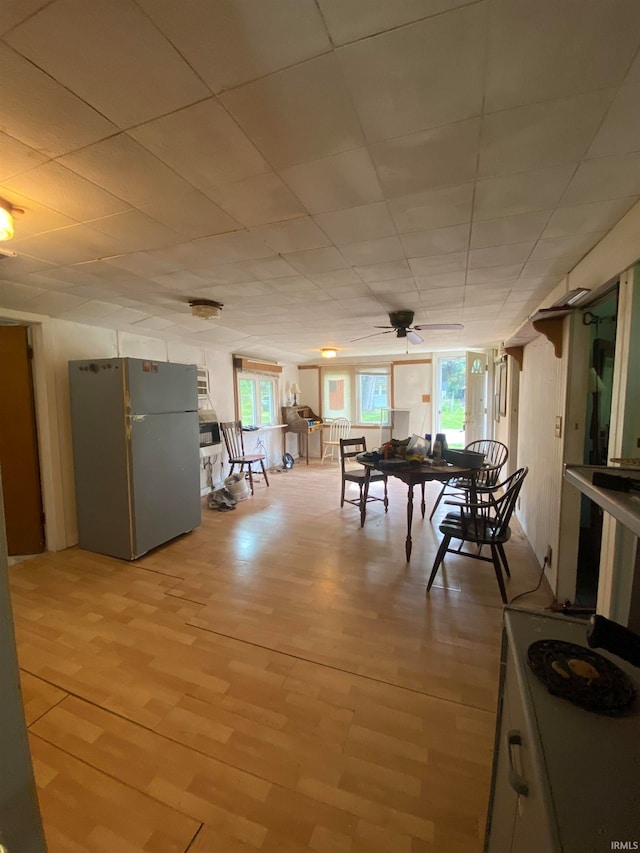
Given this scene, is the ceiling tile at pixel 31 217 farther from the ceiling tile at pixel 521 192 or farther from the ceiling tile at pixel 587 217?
the ceiling tile at pixel 587 217

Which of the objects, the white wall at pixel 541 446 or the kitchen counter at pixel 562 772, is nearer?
the kitchen counter at pixel 562 772

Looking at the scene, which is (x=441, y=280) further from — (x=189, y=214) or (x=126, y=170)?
(x=126, y=170)

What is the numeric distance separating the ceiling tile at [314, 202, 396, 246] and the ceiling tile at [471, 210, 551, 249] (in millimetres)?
471

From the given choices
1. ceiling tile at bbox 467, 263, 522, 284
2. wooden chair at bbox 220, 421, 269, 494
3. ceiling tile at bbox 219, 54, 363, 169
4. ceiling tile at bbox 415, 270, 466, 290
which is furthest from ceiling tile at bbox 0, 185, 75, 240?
wooden chair at bbox 220, 421, 269, 494

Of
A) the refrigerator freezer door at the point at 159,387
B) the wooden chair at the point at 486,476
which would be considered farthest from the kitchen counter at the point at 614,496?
the refrigerator freezer door at the point at 159,387

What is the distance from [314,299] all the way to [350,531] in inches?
93.5

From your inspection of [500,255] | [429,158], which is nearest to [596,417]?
[500,255]

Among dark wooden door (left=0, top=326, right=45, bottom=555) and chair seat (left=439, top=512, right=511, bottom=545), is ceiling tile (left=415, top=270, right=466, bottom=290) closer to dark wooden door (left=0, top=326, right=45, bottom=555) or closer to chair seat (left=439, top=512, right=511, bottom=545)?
chair seat (left=439, top=512, right=511, bottom=545)

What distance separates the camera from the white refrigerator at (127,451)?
116 inches

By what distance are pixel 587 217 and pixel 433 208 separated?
0.75m

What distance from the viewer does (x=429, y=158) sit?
123 centimetres

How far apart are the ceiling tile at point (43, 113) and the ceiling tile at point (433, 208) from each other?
1146 millimetres

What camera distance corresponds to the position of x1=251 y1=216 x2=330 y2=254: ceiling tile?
170 centimetres

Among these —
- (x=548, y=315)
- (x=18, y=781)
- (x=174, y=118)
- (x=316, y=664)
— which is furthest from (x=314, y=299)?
(x=18, y=781)
